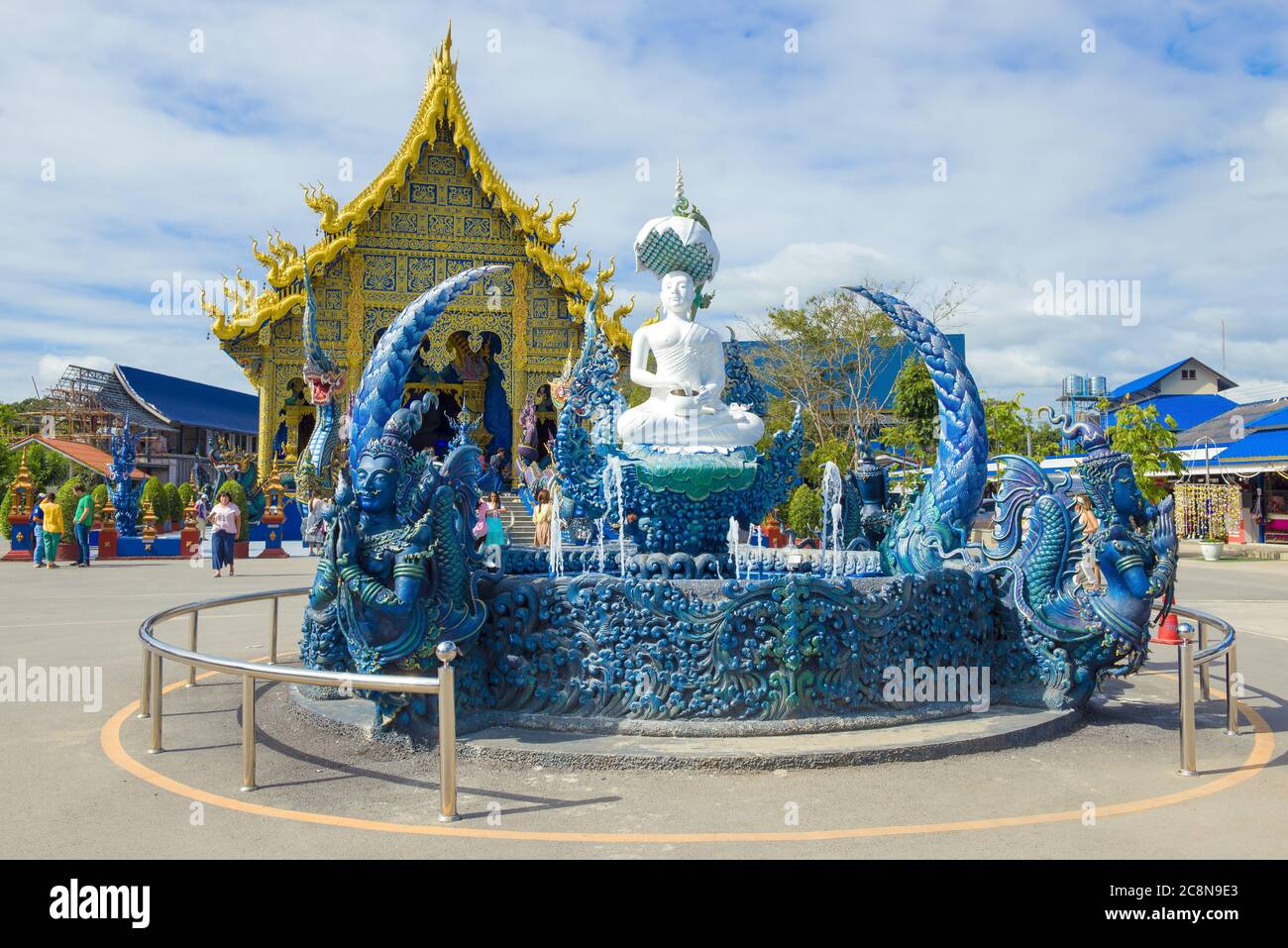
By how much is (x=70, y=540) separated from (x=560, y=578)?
61.1 feet

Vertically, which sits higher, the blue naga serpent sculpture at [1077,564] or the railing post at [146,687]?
the blue naga serpent sculpture at [1077,564]

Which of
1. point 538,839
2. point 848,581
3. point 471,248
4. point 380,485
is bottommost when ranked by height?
point 538,839

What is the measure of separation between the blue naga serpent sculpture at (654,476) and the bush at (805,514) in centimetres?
1273

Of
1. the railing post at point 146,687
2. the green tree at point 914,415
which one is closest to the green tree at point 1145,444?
the green tree at point 914,415

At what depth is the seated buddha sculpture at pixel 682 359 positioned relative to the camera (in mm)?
9148

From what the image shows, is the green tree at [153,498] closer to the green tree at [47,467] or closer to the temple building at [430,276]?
the temple building at [430,276]

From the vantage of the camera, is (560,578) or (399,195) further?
(399,195)

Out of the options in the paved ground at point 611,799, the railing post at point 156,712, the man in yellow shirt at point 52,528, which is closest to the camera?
the paved ground at point 611,799

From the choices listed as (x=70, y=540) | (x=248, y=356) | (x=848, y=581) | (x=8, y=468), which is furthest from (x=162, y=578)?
(x=8, y=468)

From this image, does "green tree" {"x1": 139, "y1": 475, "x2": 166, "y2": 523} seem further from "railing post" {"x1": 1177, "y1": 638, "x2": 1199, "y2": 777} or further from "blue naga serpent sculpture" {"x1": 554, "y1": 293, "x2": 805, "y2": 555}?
"railing post" {"x1": 1177, "y1": 638, "x2": 1199, "y2": 777}

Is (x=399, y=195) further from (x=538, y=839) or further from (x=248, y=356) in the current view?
(x=538, y=839)

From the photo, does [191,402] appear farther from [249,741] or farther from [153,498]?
[249,741]

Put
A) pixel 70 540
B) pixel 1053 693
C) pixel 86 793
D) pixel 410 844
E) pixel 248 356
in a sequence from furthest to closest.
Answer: pixel 248 356 → pixel 70 540 → pixel 1053 693 → pixel 86 793 → pixel 410 844

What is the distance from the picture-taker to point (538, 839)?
486 centimetres
